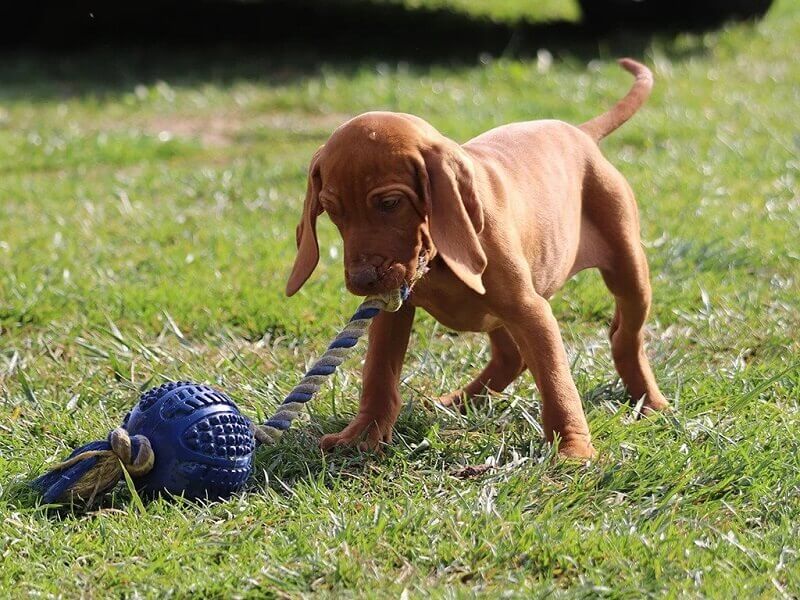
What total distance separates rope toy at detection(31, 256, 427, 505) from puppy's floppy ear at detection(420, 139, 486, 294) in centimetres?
12

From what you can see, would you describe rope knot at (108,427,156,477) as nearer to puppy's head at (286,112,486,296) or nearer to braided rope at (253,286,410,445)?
braided rope at (253,286,410,445)

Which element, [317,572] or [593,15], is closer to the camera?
[317,572]

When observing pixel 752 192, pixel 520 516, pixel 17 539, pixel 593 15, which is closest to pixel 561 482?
pixel 520 516

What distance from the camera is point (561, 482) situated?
338 centimetres

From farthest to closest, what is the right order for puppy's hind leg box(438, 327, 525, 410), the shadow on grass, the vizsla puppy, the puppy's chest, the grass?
the shadow on grass < puppy's hind leg box(438, 327, 525, 410) < the puppy's chest < the vizsla puppy < the grass

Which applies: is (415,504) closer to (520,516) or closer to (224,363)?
(520,516)

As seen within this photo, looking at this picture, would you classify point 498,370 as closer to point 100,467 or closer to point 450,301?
point 450,301

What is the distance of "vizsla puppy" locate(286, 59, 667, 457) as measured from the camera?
3.12 meters

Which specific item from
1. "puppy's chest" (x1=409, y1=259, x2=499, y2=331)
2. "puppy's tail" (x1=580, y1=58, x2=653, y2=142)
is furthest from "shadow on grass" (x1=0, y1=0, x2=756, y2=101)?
"puppy's chest" (x1=409, y1=259, x2=499, y2=331)

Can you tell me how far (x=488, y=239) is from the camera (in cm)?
335

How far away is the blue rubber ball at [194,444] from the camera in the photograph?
3.26 meters

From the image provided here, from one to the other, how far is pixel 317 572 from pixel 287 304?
7.10 ft

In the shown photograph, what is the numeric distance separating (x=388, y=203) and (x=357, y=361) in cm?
150

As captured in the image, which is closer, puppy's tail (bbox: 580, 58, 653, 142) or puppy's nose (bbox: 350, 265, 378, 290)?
puppy's nose (bbox: 350, 265, 378, 290)
